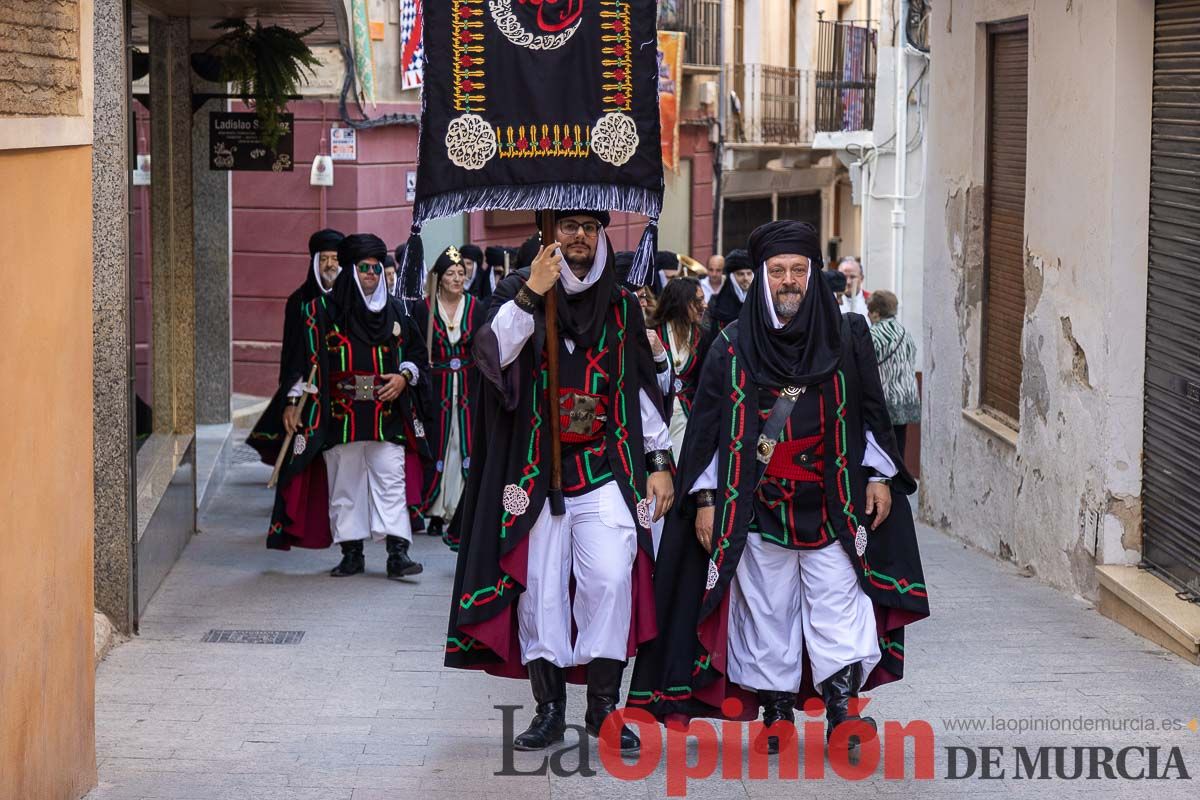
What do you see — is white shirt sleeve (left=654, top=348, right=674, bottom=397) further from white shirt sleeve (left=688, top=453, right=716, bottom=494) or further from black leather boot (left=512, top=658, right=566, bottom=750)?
black leather boot (left=512, top=658, right=566, bottom=750)

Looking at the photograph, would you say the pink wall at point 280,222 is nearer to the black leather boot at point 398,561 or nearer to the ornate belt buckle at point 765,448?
the black leather boot at point 398,561

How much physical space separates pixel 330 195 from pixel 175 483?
8130 millimetres

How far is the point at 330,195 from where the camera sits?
18016mm

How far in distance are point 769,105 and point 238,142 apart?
22850mm

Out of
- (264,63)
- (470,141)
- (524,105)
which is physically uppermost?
(264,63)

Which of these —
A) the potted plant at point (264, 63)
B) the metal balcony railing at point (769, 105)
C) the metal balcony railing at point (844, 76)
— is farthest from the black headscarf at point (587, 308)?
the metal balcony railing at point (844, 76)

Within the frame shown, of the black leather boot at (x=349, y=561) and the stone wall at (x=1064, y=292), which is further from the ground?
the stone wall at (x=1064, y=292)

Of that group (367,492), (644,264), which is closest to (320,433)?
(367,492)

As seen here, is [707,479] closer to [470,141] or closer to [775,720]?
[775,720]

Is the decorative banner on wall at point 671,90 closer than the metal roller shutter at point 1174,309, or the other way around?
the metal roller shutter at point 1174,309

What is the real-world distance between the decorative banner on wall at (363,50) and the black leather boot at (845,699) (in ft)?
40.7

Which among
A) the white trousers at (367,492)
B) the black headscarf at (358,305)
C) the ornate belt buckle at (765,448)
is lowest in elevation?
the white trousers at (367,492)

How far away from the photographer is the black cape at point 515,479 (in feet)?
20.2

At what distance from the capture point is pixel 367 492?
978 cm
